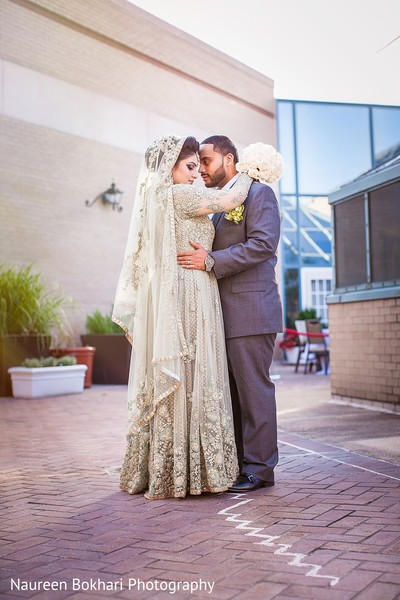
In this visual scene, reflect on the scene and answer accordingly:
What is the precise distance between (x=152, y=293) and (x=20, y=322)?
21.4ft

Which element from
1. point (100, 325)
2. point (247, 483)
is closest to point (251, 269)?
point (247, 483)

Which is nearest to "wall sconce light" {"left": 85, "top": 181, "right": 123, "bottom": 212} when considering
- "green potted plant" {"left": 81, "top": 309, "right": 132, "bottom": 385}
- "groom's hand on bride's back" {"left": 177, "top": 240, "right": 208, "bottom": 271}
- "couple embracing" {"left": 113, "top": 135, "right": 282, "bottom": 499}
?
"green potted plant" {"left": 81, "top": 309, "right": 132, "bottom": 385}

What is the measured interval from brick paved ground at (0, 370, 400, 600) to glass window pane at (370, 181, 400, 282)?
259 centimetres

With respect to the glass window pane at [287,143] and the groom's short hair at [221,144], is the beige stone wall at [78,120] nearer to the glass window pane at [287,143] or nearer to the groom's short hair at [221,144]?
the glass window pane at [287,143]

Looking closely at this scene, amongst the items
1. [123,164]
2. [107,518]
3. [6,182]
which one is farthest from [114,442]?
[123,164]

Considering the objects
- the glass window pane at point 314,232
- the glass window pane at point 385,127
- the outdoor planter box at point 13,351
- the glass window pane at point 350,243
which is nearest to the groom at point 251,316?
the glass window pane at point 350,243

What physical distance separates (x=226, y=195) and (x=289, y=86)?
50.7 ft

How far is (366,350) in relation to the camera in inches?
270

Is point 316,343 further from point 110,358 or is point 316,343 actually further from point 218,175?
point 218,175

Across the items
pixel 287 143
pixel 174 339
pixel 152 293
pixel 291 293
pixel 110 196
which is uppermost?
pixel 287 143

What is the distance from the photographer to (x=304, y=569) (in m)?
2.17

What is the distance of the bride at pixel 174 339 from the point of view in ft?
10.9

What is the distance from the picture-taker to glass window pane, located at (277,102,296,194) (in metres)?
19.3

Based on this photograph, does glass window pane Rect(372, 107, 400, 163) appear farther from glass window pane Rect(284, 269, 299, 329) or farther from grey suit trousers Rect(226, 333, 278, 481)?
grey suit trousers Rect(226, 333, 278, 481)
